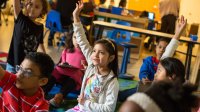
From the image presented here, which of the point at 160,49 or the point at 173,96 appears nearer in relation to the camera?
the point at 173,96

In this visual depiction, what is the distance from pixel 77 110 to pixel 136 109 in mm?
1523

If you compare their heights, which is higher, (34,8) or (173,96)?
(34,8)

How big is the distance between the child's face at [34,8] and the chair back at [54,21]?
9.37 ft

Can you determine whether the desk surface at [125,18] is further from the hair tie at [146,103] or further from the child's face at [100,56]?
the hair tie at [146,103]

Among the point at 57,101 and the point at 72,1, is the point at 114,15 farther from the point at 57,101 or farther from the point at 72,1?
the point at 57,101

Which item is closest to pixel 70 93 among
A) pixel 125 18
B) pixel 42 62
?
pixel 42 62

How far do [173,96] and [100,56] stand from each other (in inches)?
53.1

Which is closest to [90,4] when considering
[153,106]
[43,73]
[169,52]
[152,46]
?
[152,46]

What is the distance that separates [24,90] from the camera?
4.79 feet

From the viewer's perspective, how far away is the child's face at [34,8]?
2352 millimetres

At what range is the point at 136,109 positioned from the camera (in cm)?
→ 58

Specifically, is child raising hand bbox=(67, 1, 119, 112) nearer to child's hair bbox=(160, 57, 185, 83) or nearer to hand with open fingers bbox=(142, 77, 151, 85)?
child's hair bbox=(160, 57, 185, 83)

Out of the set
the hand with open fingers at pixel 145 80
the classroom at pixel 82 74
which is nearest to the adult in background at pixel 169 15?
the classroom at pixel 82 74

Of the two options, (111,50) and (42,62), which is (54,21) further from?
(42,62)
